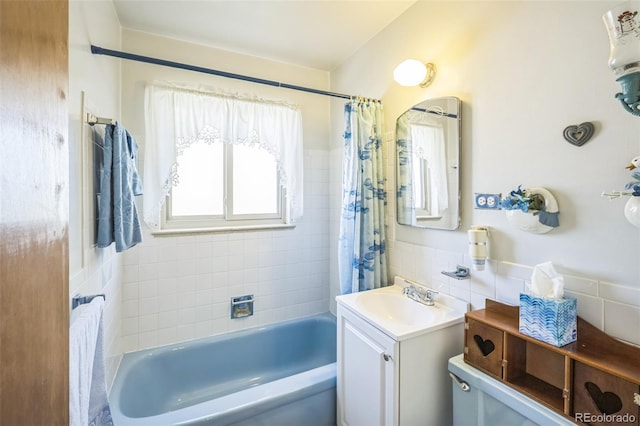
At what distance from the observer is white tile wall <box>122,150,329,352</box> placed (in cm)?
204

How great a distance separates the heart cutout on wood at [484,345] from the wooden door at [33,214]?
52.0 inches

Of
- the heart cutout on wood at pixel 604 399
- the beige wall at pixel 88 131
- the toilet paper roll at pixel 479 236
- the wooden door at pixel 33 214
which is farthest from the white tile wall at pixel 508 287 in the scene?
the beige wall at pixel 88 131

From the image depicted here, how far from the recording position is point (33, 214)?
0.39m

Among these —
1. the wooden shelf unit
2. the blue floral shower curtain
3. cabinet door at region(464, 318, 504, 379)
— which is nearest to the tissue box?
the wooden shelf unit

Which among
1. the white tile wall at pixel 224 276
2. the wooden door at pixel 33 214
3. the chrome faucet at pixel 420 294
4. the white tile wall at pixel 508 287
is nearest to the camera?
the wooden door at pixel 33 214

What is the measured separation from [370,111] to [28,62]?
1.80 metres

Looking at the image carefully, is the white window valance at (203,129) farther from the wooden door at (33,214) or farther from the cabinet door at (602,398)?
the cabinet door at (602,398)

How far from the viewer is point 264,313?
2.42m

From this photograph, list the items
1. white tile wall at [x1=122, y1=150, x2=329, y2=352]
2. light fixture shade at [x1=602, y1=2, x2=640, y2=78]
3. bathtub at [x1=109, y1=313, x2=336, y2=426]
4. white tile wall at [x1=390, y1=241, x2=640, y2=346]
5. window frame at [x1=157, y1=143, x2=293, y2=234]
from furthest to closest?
1. window frame at [x1=157, y1=143, x2=293, y2=234]
2. white tile wall at [x1=122, y1=150, x2=329, y2=352]
3. bathtub at [x1=109, y1=313, x2=336, y2=426]
4. white tile wall at [x1=390, y1=241, x2=640, y2=346]
5. light fixture shade at [x1=602, y1=2, x2=640, y2=78]

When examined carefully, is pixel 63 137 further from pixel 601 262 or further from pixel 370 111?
pixel 370 111

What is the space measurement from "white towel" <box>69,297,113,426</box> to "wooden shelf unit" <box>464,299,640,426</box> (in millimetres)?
1374

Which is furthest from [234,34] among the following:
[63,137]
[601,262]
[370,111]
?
[601,262]

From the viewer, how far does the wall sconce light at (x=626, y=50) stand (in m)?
0.76

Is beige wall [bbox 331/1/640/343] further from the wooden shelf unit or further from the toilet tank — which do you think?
the toilet tank
